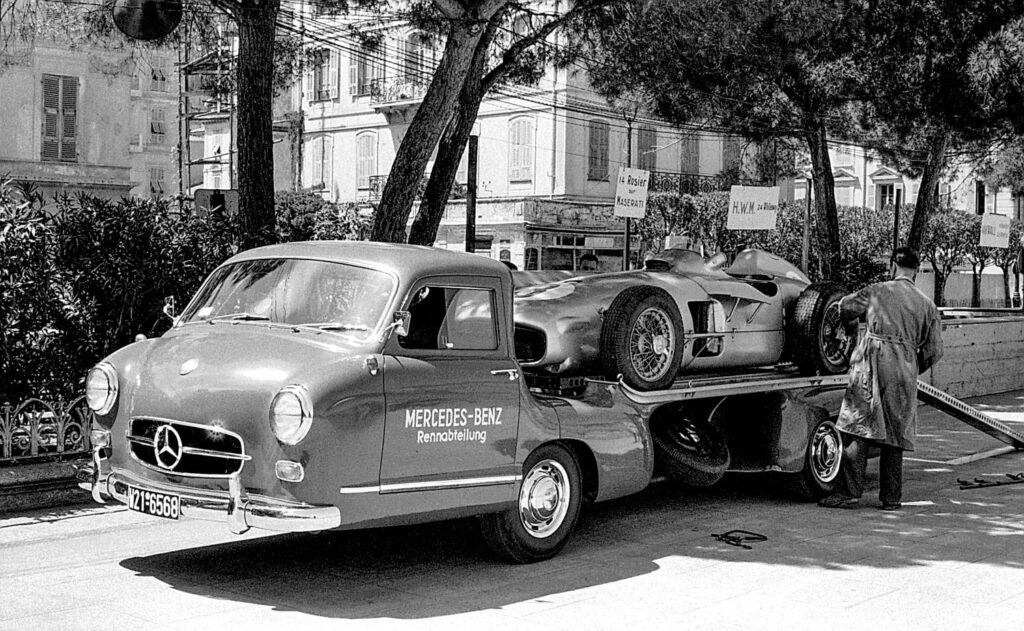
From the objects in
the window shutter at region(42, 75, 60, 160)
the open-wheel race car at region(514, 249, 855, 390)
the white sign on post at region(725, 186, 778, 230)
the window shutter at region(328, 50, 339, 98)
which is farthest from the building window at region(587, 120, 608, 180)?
the open-wheel race car at region(514, 249, 855, 390)

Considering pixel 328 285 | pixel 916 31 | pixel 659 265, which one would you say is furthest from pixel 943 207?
pixel 328 285

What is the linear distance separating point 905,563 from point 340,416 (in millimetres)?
3765

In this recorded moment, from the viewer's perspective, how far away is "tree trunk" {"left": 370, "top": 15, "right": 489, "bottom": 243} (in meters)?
12.1

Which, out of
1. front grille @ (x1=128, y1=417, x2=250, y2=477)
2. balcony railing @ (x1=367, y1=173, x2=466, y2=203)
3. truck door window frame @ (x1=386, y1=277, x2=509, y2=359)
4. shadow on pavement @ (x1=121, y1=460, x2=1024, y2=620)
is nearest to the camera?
A: front grille @ (x1=128, y1=417, x2=250, y2=477)

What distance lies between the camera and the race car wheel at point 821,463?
32.2 ft

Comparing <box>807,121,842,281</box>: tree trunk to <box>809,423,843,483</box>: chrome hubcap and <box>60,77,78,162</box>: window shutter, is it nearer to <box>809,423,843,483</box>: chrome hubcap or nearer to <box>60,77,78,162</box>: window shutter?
<box>809,423,843,483</box>: chrome hubcap

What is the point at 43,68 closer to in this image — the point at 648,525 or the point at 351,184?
the point at 351,184

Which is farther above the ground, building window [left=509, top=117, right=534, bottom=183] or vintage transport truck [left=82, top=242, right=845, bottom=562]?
building window [left=509, top=117, right=534, bottom=183]

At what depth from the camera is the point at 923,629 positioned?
240 inches

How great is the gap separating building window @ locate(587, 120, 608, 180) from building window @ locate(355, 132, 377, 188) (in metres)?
9.39

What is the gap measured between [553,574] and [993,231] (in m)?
17.3

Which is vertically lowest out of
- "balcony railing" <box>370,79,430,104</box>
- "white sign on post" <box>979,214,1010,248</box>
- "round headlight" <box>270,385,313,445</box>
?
"round headlight" <box>270,385,313,445</box>

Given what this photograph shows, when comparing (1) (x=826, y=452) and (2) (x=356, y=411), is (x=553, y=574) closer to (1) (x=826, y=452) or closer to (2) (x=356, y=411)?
(2) (x=356, y=411)

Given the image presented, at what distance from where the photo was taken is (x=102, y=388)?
22.5 feet
